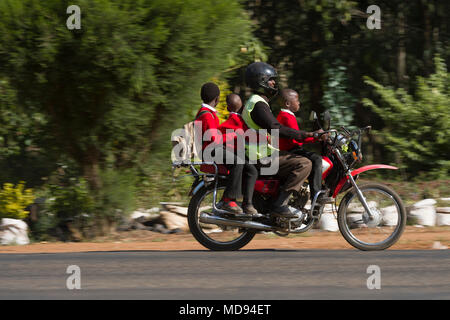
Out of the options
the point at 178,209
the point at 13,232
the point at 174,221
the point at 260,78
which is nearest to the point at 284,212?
the point at 260,78

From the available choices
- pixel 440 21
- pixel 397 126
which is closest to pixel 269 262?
pixel 397 126

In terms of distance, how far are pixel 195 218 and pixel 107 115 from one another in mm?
2815

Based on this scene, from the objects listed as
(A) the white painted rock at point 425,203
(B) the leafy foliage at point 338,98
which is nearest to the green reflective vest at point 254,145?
(A) the white painted rock at point 425,203

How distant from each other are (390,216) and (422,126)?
6.80 meters

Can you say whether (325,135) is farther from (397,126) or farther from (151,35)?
(397,126)

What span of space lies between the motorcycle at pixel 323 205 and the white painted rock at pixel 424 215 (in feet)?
11.2

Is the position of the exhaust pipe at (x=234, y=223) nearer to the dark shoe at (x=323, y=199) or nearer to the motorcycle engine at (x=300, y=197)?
the motorcycle engine at (x=300, y=197)

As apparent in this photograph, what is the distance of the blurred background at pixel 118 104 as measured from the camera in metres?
10.0

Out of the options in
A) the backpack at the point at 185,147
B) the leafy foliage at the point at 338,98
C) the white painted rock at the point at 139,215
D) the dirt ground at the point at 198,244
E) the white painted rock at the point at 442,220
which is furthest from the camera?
the leafy foliage at the point at 338,98

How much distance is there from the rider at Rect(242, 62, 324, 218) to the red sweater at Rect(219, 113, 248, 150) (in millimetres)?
87

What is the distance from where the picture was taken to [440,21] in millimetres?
16672

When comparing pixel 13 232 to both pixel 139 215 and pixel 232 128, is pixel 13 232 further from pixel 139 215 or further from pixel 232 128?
pixel 232 128

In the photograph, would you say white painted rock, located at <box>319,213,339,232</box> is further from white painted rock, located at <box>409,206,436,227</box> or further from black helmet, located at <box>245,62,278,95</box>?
black helmet, located at <box>245,62,278,95</box>

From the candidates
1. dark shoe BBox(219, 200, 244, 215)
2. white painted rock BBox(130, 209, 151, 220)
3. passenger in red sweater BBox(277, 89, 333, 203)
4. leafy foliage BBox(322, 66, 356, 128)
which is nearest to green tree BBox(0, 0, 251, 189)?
white painted rock BBox(130, 209, 151, 220)
